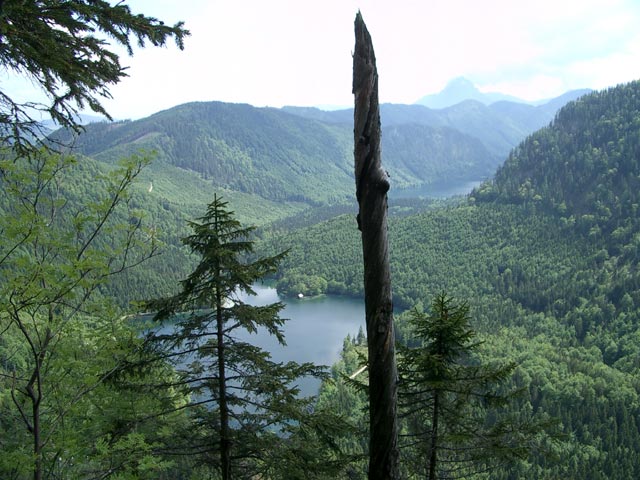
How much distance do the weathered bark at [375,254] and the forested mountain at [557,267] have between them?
1599 inches

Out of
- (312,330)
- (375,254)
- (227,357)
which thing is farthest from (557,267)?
(375,254)

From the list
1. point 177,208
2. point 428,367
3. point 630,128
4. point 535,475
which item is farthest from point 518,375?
point 177,208

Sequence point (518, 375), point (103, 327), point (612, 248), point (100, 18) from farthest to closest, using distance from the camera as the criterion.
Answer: point (612, 248)
point (518, 375)
point (103, 327)
point (100, 18)

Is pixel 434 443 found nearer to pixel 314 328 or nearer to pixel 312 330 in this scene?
pixel 312 330

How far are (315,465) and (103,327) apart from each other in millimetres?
4262

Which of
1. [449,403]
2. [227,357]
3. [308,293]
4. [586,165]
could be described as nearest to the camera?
[227,357]

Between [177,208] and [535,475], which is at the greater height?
[177,208]

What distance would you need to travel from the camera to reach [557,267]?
9994 cm

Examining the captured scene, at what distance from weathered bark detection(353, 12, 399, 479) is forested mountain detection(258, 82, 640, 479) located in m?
40.6

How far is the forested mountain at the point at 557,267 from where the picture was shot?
49469mm

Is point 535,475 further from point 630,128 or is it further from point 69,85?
point 630,128

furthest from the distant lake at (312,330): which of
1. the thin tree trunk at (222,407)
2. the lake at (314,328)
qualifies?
the thin tree trunk at (222,407)

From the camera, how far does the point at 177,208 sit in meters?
178

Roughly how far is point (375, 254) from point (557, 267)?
4284 inches
